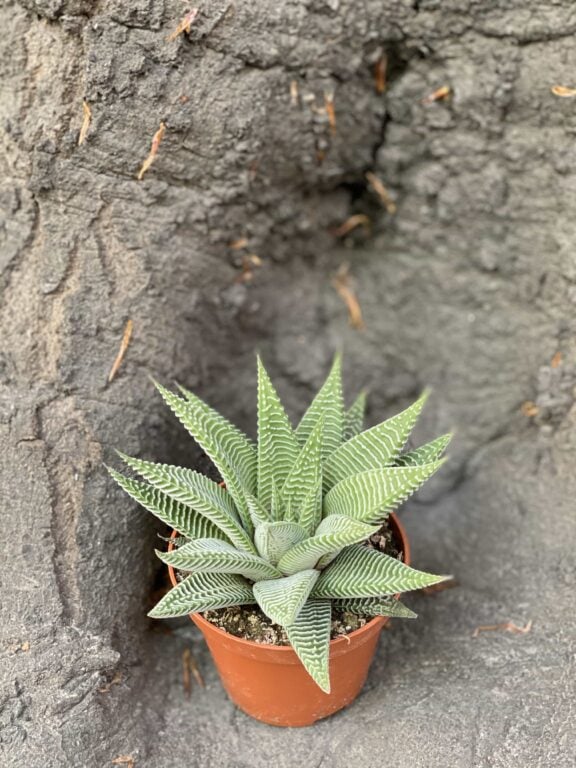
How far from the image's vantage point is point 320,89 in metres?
2.20

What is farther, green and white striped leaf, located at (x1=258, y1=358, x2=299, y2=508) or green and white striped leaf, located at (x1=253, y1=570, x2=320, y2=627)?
green and white striped leaf, located at (x1=258, y1=358, x2=299, y2=508)

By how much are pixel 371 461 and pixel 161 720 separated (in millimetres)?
835

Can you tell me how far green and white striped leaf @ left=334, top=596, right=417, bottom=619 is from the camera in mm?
1714

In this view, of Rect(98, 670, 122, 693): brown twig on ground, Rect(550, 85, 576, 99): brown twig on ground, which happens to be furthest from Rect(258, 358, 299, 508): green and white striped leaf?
Rect(550, 85, 576, 99): brown twig on ground

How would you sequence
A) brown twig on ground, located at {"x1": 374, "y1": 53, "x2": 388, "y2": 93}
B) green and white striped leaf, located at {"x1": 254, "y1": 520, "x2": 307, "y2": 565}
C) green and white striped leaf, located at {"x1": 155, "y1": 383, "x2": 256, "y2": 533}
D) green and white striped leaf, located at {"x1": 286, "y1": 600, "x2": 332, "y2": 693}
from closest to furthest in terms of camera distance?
green and white striped leaf, located at {"x1": 286, "y1": 600, "x2": 332, "y2": 693} → green and white striped leaf, located at {"x1": 254, "y1": 520, "x2": 307, "y2": 565} → green and white striped leaf, located at {"x1": 155, "y1": 383, "x2": 256, "y2": 533} → brown twig on ground, located at {"x1": 374, "y1": 53, "x2": 388, "y2": 93}

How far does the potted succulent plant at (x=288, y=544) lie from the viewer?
1604mm

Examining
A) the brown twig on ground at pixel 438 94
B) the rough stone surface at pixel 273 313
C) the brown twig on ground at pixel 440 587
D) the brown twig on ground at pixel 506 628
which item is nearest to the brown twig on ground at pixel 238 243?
the rough stone surface at pixel 273 313

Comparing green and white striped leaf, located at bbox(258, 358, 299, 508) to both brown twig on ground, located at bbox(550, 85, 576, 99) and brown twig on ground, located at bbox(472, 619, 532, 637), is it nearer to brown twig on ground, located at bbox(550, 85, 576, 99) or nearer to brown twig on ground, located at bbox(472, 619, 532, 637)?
brown twig on ground, located at bbox(472, 619, 532, 637)

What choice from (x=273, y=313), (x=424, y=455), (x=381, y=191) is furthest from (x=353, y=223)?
(x=424, y=455)

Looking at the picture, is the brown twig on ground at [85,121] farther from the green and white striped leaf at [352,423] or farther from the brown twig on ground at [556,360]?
the brown twig on ground at [556,360]

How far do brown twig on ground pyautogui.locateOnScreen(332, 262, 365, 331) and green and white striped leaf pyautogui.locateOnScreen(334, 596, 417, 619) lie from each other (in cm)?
112

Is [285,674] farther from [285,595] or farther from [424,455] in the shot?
[424,455]

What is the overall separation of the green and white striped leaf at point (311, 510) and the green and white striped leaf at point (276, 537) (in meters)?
0.02

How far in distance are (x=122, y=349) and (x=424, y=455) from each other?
2.66 ft
